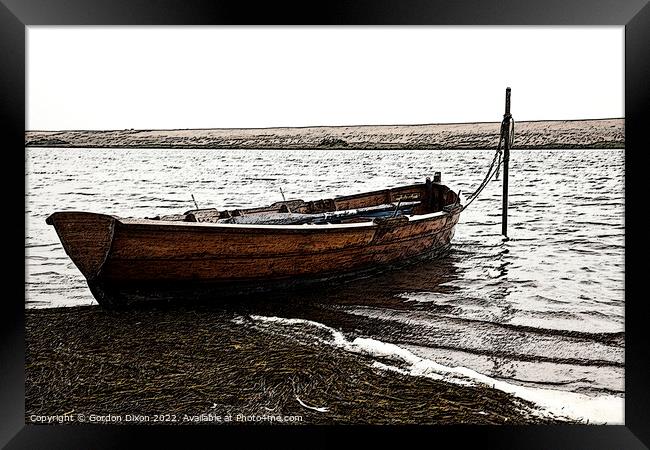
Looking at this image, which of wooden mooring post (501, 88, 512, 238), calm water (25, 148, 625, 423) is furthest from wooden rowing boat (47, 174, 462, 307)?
wooden mooring post (501, 88, 512, 238)

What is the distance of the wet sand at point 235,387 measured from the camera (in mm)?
3016

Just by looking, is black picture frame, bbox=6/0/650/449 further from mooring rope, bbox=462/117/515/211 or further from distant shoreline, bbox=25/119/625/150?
mooring rope, bbox=462/117/515/211

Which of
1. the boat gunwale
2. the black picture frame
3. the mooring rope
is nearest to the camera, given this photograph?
the black picture frame

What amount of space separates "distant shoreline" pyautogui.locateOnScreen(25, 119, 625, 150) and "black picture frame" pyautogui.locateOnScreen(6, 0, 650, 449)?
46 cm

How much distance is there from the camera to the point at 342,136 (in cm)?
361

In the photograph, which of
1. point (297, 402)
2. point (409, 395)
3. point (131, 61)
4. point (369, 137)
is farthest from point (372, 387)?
point (131, 61)

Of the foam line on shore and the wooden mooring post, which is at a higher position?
the wooden mooring post

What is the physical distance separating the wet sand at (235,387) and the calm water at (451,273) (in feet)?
0.65

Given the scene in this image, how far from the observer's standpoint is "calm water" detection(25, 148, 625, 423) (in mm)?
3223

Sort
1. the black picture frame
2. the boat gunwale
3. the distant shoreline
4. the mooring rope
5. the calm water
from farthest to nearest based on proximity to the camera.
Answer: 1. the mooring rope
2. the distant shoreline
3. the boat gunwale
4. the calm water
5. the black picture frame

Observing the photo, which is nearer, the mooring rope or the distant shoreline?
the distant shoreline

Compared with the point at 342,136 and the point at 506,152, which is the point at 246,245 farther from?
the point at 506,152

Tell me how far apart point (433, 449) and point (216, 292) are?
1663 mm

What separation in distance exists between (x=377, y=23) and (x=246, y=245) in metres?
1.57
